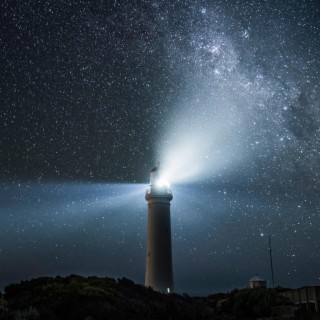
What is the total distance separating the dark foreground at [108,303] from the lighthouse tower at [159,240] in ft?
15.1

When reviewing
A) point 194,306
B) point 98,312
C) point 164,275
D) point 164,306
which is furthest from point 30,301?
point 164,275

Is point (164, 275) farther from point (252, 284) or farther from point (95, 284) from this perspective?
point (252, 284)

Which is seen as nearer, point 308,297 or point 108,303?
point 108,303

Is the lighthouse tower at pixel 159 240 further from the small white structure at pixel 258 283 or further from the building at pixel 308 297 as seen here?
the small white structure at pixel 258 283

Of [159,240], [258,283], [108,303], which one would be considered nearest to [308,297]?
[159,240]

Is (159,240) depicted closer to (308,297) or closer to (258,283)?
(308,297)

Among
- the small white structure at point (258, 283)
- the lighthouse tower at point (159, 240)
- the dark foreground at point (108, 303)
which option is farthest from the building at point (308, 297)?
the small white structure at point (258, 283)

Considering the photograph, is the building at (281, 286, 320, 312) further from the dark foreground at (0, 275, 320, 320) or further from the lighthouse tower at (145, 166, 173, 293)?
the lighthouse tower at (145, 166, 173, 293)

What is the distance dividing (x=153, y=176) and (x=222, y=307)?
31.9 ft

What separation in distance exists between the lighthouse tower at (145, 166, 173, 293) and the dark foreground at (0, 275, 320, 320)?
4.59 metres

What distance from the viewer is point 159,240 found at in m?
24.1

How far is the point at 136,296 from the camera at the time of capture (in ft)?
50.0

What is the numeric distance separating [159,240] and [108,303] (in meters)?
12.3

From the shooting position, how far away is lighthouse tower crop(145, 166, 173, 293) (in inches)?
931
